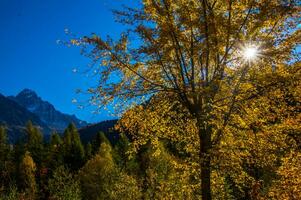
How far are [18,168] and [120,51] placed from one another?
76.3 metres

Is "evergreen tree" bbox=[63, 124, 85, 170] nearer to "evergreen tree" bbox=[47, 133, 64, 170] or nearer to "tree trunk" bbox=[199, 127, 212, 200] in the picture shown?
"evergreen tree" bbox=[47, 133, 64, 170]

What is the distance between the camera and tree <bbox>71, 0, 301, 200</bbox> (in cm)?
1392

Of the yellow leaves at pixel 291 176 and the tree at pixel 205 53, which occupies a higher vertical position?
the tree at pixel 205 53

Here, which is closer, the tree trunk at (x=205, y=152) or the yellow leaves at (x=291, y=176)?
the yellow leaves at (x=291, y=176)

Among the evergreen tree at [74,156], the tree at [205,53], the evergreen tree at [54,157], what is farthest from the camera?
the evergreen tree at [74,156]

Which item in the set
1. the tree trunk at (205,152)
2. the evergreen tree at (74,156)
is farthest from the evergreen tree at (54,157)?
the tree trunk at (205,152)

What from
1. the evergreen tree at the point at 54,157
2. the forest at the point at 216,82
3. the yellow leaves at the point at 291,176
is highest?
the evergreen tree at the point at 54,157

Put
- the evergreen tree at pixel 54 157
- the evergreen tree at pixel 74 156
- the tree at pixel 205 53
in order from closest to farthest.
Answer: the tree at pixel 205 53, the evergreen tree at pixel 54 157, the evergreen tree at pixel 74 156

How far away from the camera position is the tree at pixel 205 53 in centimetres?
1392

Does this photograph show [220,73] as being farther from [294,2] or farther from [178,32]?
[294,2]

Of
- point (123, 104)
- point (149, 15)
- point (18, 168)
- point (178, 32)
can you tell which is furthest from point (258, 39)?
point (18, 168)

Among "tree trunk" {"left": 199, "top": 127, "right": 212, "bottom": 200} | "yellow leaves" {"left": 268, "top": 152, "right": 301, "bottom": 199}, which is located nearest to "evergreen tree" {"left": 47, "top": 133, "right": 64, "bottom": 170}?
"yellow leaves" {"left": 268, "top": 152, "right": 301, "bottom": 199}

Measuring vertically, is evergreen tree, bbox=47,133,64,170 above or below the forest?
above

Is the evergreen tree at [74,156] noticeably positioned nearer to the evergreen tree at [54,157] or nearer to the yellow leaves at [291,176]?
the evergreen tree at [54,157]
